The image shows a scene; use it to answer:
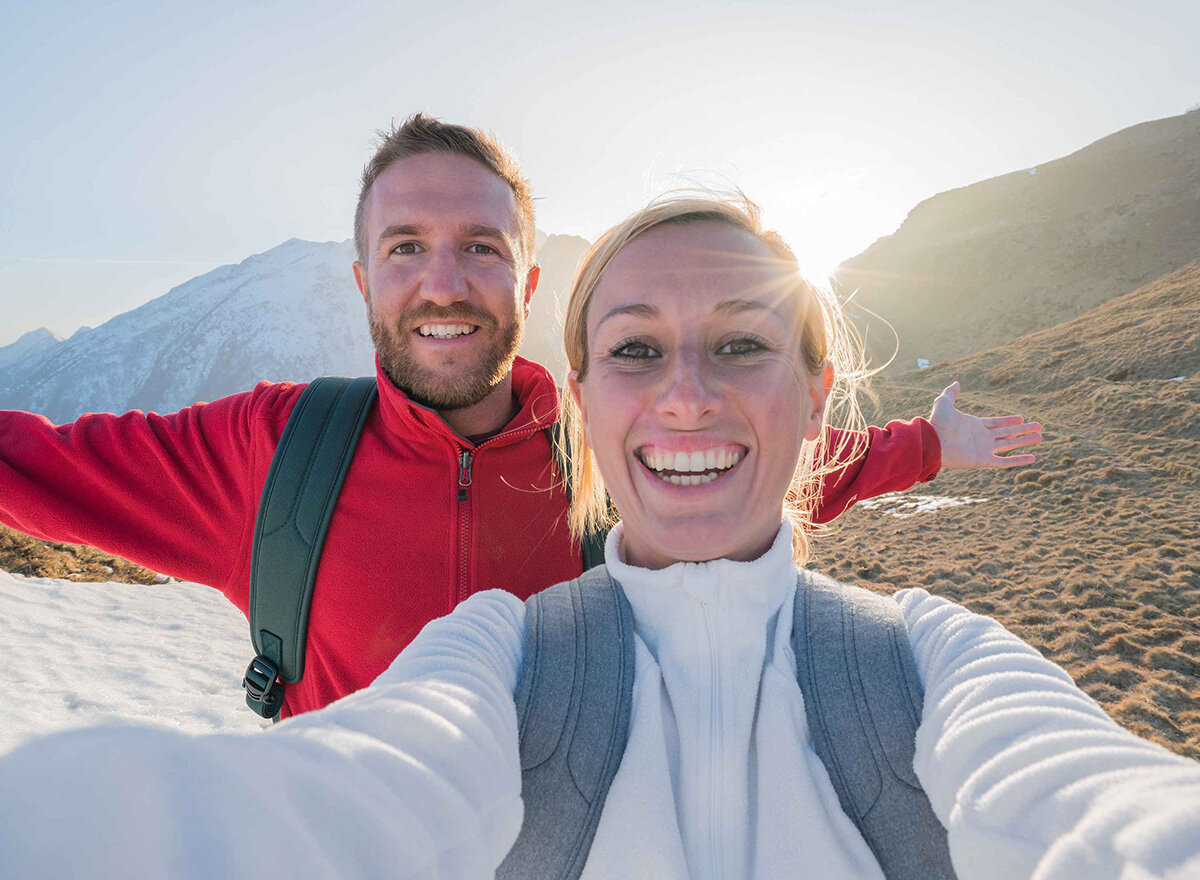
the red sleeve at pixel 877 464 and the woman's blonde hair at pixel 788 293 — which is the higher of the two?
the woman's blonde hair at pixel 788 293

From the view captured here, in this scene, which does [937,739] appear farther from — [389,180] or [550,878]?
[389,180]

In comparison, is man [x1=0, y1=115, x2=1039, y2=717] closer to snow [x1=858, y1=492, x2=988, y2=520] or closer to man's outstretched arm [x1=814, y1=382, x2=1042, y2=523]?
man's outstretched arm [x1=814, y1=382, x2=1042, y2=523]

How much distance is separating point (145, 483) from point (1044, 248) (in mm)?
70650

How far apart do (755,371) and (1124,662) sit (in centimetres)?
641

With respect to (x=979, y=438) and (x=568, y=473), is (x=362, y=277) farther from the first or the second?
(x=979, y=438)

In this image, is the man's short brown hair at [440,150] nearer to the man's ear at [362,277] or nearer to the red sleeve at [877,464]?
the man's ear at [362,277]

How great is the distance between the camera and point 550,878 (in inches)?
41.4

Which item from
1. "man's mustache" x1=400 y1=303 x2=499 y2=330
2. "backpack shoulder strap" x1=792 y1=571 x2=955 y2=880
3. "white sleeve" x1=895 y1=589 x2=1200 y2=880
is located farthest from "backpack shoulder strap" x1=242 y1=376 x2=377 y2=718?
"white sleeve" x1=895 y1=589 x2=1200 y2=880

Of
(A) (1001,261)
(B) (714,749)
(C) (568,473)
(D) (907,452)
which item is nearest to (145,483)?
(C) (568,473)

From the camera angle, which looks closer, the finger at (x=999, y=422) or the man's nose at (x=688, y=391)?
the man's nose at (x=688, y=391)

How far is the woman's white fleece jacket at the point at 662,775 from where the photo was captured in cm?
48

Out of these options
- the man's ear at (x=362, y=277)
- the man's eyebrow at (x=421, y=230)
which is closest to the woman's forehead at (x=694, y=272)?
the man's eyebrow at (x=421, y=230)

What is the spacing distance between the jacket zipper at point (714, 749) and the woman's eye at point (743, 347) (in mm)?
748

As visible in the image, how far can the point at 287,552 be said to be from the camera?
2047mm
